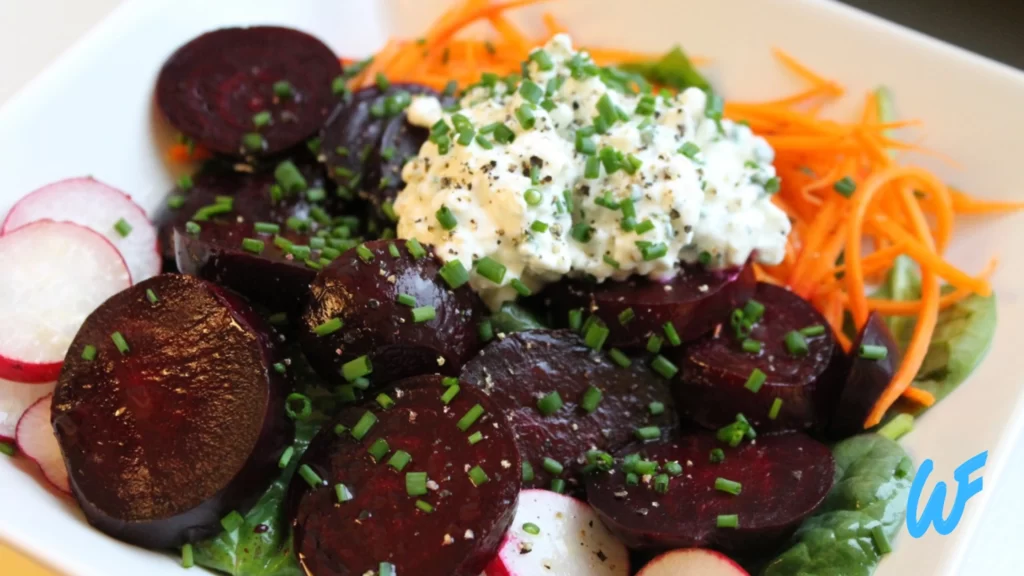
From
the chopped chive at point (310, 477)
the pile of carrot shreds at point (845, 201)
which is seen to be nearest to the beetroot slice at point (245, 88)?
the pile of carrot shreds at point (845, 201)

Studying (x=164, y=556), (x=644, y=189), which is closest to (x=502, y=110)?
(x=644, y=189)

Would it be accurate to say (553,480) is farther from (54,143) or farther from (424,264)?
(54,143)

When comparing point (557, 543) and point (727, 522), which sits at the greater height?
point (727, 522)

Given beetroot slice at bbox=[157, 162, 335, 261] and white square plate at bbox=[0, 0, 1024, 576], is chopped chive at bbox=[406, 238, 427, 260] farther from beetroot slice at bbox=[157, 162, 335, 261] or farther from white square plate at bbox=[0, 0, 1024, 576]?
white square plate at bbox=[0, 0, 1024, 576]

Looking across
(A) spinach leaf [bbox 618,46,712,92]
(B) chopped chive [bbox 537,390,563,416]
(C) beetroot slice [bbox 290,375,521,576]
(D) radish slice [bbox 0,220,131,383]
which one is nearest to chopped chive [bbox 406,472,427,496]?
(C) beetroot slice [bbox 290,375,521,576]

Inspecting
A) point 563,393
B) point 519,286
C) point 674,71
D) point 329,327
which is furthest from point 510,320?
point 674,71

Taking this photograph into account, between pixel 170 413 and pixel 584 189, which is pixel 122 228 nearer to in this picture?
pixel 170 413
